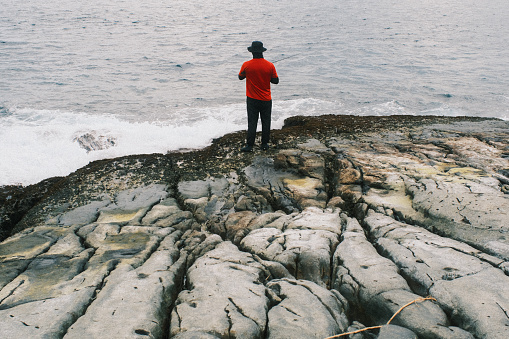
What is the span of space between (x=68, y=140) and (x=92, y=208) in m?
5.55

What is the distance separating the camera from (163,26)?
33.1 m

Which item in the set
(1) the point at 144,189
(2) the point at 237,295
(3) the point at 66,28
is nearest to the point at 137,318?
(2) the point at 237,295

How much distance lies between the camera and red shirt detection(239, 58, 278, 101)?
690 centimetres

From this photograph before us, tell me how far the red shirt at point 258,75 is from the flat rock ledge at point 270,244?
47.9 inches

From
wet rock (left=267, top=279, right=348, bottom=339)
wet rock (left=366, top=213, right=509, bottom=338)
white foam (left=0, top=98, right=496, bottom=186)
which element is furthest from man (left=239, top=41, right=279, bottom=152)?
wet rock (left=267, top=279, right=348, bottom=339)

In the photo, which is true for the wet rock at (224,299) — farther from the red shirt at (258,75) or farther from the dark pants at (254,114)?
the red shirt at (258,75)

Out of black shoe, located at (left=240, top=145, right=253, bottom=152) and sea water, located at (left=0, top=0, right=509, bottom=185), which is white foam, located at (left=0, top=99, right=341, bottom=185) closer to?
sea water, located at (left=0, top=0, right=509, bottom=185)

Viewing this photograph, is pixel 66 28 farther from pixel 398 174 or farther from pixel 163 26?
pixel 398 174

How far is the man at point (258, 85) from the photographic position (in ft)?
22.6

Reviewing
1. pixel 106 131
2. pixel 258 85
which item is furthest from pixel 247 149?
pixel 106 131

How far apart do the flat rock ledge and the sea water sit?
218 cm

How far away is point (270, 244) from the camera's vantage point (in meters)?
4.35

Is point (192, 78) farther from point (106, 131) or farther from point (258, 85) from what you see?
point (258, 85)

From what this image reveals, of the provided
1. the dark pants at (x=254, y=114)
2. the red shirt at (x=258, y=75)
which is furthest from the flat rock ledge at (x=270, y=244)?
the red shirt at (x=258, y=75)
